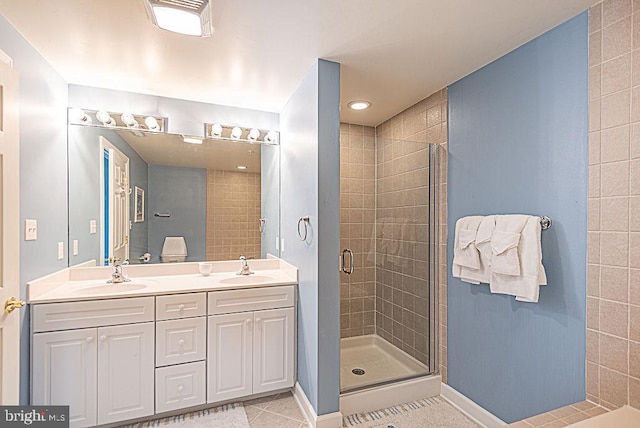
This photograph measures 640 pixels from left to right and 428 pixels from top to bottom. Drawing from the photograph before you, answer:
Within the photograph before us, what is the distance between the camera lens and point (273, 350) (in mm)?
2373

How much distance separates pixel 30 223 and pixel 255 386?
5.78 ft

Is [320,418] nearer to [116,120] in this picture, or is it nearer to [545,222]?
[545,222]

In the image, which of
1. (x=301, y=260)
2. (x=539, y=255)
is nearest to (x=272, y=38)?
(x=301, y=260)

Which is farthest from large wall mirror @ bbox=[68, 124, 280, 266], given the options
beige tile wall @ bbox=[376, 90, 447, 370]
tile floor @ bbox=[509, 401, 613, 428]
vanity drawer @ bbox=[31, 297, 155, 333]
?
tile floor @ bbox=[509, 401, 613, 428]

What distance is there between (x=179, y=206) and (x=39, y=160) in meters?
0.97

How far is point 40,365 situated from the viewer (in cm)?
183

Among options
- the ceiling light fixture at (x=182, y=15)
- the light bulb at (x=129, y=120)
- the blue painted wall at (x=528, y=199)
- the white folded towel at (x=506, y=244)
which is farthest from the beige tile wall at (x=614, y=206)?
the light bulb at (x=129, y=120)

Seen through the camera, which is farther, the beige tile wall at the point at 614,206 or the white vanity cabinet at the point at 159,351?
the white vanity cabinet at the point at 159,351

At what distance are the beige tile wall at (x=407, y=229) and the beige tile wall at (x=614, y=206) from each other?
3.50 feet

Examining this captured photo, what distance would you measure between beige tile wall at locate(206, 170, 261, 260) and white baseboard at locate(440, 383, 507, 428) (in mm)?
1908

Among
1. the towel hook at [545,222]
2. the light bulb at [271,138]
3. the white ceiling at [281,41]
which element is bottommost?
the towel hook at [545,222]

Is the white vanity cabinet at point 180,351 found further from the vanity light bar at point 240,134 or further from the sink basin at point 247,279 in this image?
the vanity light bar at point 240,134

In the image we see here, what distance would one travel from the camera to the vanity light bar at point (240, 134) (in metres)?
2.79

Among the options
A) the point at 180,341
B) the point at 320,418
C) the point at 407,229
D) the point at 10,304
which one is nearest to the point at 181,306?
the point at 180,341
